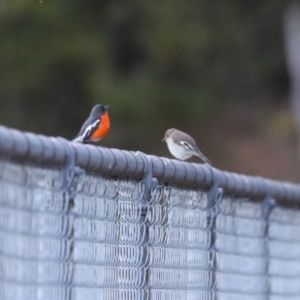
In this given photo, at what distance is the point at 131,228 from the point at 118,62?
1092 inches

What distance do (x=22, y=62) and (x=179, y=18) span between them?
4.80 metres

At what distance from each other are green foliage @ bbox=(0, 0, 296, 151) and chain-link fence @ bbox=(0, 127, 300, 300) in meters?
21.9

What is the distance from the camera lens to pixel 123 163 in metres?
4.93

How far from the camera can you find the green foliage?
29.1 m

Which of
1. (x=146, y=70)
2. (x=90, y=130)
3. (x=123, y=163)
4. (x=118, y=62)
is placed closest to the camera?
(x=123, y=163)

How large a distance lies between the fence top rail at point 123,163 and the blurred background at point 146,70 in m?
22.1

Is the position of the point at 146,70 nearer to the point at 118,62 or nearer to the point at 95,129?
the point at 118,62

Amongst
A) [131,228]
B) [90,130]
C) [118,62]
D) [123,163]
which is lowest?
[131,228]

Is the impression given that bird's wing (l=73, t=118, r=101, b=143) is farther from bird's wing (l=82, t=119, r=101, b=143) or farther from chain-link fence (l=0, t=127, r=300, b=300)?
chain-link fence (l=0, t=127, r=300, b=300)

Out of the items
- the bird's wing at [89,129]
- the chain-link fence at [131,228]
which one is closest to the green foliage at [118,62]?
the bird's wing at [89,129]

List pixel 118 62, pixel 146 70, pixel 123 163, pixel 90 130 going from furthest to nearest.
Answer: pixel 118 62 < pixel 146 70 < pixel 90 130 < pixel 123 163

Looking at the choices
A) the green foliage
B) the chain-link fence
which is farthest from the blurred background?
the chain-link fence

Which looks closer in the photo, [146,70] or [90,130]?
[90,130]

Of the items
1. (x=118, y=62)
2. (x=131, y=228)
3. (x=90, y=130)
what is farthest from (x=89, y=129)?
(x=118, y=62)
